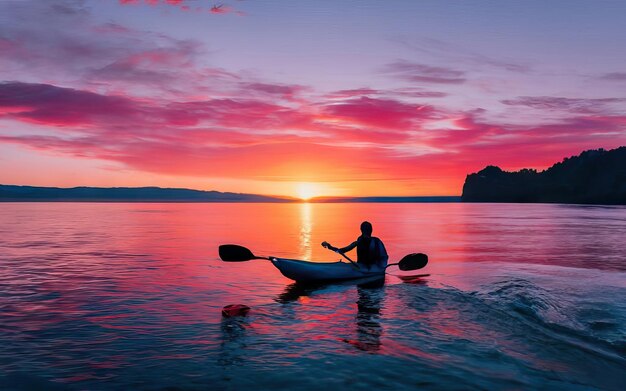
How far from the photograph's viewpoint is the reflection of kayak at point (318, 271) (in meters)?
17.6

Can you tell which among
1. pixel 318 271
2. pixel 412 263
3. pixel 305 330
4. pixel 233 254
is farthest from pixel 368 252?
pixel 305 330

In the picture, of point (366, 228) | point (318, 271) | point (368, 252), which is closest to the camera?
point (318, 271)

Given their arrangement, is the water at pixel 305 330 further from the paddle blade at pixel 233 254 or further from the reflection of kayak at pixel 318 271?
the paddle blade at pixel 233 254

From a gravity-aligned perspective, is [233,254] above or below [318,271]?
above

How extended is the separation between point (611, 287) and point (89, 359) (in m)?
18.5

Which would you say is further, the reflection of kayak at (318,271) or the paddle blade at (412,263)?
the paddle blade at (412,263)

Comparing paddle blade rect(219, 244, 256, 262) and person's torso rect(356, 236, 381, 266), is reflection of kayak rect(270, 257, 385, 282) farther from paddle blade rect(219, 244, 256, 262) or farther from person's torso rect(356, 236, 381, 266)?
paddle blade rect(219, 244, 256, 262)

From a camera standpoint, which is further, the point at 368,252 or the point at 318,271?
the point at 368,252

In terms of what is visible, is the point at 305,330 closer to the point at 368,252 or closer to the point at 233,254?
the point at 368,252

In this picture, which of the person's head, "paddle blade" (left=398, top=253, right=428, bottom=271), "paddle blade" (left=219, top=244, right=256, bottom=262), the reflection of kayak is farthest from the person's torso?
"paddle blade" (left=219, top=244, right=256, bottom=262)

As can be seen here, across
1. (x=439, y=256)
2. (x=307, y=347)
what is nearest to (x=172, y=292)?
(x=307, y=347)

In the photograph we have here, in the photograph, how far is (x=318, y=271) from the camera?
1808 cm

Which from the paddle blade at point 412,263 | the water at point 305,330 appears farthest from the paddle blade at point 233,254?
the paddle blade at point 412,263

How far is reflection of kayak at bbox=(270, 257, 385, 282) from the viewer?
17594 millimetres
